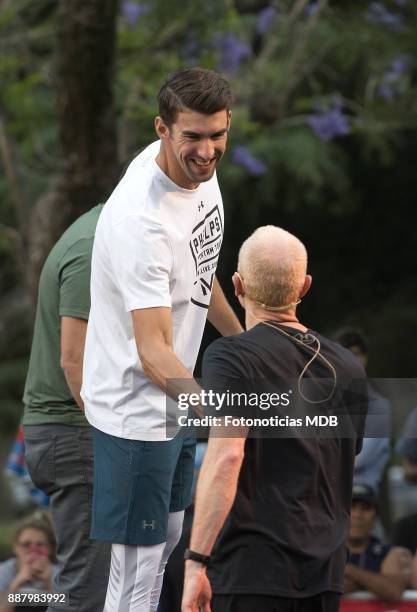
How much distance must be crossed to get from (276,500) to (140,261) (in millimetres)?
786

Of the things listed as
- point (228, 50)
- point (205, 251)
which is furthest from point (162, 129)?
point (228, 50)

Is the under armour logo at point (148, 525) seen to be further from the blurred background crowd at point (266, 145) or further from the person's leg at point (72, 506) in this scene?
the blurred background crowd at point (266, 145)

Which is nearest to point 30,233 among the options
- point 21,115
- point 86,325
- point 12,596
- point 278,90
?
point 21,115

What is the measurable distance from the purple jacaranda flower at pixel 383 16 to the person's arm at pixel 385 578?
255 inches

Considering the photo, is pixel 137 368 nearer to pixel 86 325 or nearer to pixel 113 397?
pixel 113 397

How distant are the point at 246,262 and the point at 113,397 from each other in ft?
2.01

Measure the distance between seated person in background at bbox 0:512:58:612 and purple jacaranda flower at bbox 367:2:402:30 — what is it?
629 centimetres

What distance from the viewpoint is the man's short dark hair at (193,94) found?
12.2 ft

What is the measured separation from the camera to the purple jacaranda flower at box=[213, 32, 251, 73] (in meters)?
8.66

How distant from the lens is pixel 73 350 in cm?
417

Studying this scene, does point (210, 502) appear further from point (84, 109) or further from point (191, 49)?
point (191, 49)

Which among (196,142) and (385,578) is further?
(385,578)

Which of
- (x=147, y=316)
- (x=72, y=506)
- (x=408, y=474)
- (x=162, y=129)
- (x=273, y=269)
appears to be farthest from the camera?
(x=408, y=474)

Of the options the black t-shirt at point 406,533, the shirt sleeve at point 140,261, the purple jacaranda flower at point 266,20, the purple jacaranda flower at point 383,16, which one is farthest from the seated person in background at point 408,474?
the purple jacaranda flower at point 383,16
